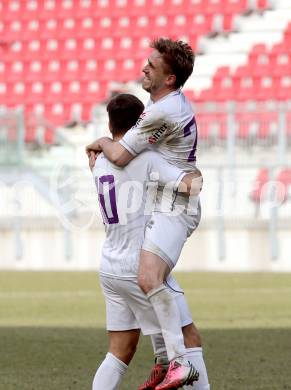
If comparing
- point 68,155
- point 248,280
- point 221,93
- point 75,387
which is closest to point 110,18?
point 221,93

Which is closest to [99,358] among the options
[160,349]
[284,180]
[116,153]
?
[160,349]

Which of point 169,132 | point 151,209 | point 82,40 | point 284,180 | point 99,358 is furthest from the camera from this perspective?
point 82,40

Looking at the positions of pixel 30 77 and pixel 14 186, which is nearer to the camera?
pixel 14 186

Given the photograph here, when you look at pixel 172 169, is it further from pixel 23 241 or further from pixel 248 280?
pixel 23 241

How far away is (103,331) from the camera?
10.6 meters

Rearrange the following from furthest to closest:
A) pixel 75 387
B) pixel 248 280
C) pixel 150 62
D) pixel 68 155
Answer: pixel 68 155
pixel 248 280
pixel 75 387
pixel 150 62

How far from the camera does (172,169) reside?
5781 millimetres

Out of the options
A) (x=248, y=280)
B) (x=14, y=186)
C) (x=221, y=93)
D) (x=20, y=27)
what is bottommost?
(x=248, y=280)

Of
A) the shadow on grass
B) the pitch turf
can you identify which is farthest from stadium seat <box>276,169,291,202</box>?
the shadow on grass

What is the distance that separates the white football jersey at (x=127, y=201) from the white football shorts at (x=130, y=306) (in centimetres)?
5

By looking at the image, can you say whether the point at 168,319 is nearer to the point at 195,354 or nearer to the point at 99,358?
the point at 195,354

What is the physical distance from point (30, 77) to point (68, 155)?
606 cm

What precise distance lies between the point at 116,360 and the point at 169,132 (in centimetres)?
114

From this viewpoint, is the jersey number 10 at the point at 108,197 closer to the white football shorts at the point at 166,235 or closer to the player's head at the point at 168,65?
the white football shorts at the point at 166,235
